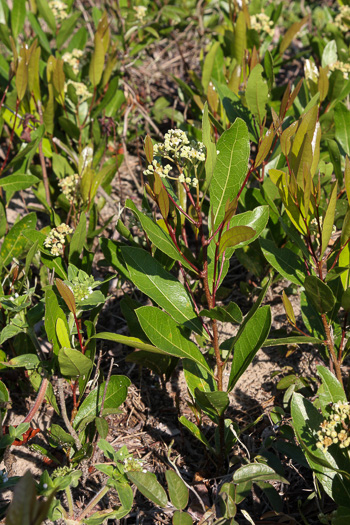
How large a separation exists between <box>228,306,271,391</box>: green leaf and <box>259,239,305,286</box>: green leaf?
0.31 m

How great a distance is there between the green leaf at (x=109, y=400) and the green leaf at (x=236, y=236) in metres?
0.70

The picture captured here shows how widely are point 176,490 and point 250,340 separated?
0.55m

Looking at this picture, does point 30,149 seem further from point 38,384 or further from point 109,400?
point 109,400

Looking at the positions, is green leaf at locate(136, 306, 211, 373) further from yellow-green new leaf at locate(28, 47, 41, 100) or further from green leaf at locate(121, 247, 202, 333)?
yellow-green new leaf at locate(28, 47, 41, 100)

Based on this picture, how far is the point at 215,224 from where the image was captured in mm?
1984

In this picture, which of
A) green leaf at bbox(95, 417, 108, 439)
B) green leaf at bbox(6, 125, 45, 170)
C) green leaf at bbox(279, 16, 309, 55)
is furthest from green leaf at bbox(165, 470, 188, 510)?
green leaf at bbox(279, 16, 309, 55)

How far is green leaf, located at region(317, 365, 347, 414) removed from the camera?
1.88m

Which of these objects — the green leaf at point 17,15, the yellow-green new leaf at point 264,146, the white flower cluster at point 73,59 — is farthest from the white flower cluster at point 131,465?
the green leaf at point 17,15


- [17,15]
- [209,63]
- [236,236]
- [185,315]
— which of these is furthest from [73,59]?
[236,236]

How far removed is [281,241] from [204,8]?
110 inches

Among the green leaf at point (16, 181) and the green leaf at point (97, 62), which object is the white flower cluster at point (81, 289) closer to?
the green leaf at point (16, 181)

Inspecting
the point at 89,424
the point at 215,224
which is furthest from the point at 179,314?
the point at 89,424

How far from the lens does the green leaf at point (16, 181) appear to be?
8.93 feet

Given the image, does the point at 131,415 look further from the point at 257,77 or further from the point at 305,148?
the point at 257,77
